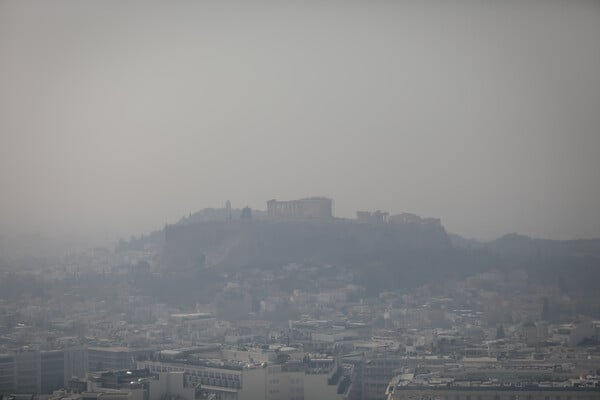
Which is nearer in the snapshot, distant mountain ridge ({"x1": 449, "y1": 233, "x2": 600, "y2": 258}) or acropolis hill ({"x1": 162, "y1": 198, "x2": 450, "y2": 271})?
distant mountain ridge ({"x1": 449, "y1": 233, "x2": 600, "y2": 258})

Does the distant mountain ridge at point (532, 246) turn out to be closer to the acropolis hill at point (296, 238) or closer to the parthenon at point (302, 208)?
the acropolis hill at point (296, 238)

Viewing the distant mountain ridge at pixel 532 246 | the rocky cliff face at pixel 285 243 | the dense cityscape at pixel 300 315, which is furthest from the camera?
the rocky cliff face at pixel 285 243

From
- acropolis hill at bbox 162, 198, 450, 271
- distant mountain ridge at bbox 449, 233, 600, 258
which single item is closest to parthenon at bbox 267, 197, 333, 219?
acropolis hill at bbox 162, 198, 450, 271

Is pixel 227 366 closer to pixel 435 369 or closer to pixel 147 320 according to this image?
pixel 435 369

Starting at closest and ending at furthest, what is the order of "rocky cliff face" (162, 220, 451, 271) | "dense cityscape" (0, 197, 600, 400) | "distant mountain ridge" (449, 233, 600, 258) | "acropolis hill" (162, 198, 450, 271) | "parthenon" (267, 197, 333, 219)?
"dense cityscape" (0, 197, 600, 400), "distant mountain ridge" (449, 233, 600, 258), "parthenon" (267, 197, 333, 219), "acropolis hill" (162, 198, 450, 271), "rocky cliff face" (162, 220, 451, 271)

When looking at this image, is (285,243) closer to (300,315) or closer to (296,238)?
(296,238)

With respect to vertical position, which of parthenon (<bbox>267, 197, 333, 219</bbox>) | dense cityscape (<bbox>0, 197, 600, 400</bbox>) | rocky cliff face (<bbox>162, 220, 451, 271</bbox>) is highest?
parthenon (<bbox>267, 197, 333, 219</bbox>)

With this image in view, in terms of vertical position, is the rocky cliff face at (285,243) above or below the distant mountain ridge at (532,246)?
above

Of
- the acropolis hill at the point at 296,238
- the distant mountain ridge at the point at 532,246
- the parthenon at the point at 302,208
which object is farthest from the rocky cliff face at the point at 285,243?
the distant mountain ridge at the point at 532,246

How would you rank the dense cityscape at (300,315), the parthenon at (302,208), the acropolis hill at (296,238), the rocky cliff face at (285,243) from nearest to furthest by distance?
1. the dense cityscape at (300,315)
2. the parthenon at (302,208)
3. the acropolis hill at (296,238)
4. the rocky cliff face at (285,243)

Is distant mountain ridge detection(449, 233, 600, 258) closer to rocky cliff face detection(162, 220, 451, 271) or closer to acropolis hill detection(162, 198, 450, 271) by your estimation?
acropolis hill detection(162, 198, 450, 271)

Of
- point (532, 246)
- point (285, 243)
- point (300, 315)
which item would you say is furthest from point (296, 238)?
point (532, 246)

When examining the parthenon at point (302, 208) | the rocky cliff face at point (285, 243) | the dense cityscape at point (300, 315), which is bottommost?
the dense cityscape at point (300, 315)

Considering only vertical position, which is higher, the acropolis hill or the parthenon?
the parthenon
